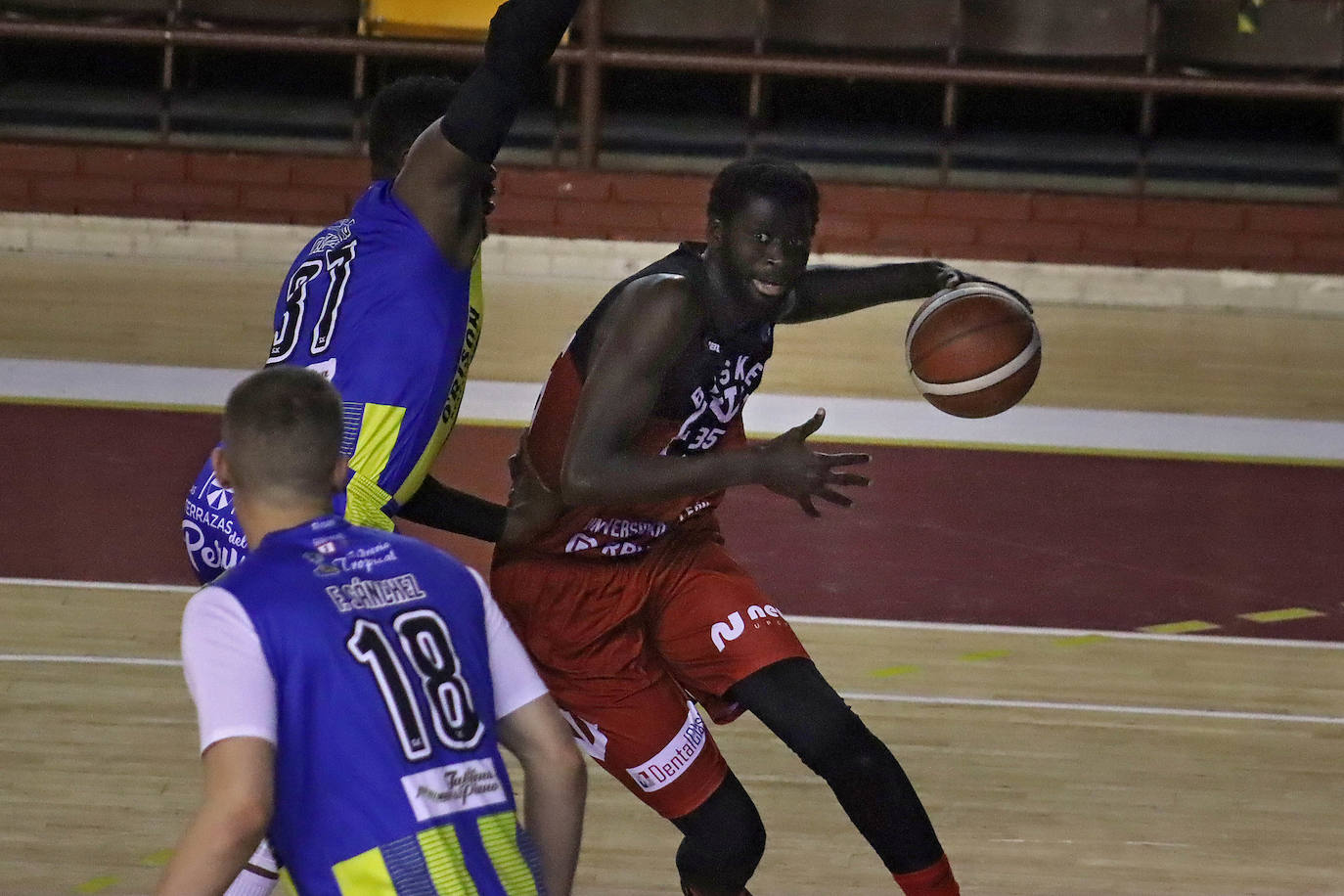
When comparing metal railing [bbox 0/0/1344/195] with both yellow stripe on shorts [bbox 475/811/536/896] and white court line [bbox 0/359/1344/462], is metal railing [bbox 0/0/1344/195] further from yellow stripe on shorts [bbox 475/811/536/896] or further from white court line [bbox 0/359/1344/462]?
yellow stripe on shorts [bbox 475/811/536/896]

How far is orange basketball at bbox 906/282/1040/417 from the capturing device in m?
3.92

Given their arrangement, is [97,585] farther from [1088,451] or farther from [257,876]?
[1088,451]

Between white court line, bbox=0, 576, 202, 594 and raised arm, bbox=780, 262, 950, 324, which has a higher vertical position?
raised arm, bbox=780, 262, 950, 324

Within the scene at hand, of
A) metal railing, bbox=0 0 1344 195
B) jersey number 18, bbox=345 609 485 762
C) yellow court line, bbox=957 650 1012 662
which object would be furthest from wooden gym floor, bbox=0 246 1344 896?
metal railing, bbox=0 0 1344 195

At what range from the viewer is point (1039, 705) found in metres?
5.20

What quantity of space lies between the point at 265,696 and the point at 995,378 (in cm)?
222


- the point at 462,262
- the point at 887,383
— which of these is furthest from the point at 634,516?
the point at 887,383

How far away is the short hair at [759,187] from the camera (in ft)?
10.8

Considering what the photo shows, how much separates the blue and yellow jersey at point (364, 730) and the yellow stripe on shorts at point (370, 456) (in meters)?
0.89

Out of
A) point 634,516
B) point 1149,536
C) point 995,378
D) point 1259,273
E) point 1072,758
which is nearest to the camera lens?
point 634,516

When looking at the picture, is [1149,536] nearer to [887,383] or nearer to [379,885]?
[887,383]

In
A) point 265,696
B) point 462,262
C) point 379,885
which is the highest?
point 462,262

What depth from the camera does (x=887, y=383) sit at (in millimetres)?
10062

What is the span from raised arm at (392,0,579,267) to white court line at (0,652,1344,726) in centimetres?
247
